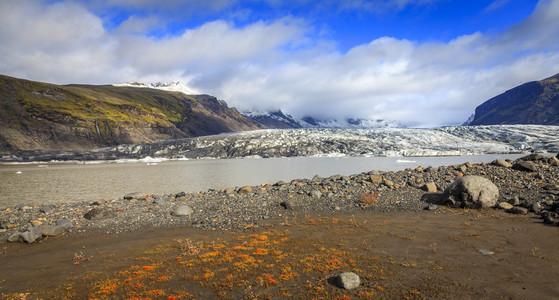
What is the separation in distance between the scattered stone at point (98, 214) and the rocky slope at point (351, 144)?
81631 mm

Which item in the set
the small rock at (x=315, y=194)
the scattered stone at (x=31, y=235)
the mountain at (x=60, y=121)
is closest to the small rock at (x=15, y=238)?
the scattered stone at (x=31, y=235)

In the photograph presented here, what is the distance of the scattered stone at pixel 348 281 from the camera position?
21.9 feet

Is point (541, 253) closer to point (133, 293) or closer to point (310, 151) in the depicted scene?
point (133, 293)

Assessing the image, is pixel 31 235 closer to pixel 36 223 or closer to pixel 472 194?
pixel 36 223

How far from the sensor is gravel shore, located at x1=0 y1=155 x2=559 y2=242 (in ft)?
44.8

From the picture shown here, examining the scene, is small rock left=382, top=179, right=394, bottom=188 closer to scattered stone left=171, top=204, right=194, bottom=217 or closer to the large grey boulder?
the large grey boulder

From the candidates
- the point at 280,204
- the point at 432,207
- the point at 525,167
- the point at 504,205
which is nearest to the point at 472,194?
the point at 504,205

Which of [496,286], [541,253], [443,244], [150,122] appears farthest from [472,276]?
[150,122]

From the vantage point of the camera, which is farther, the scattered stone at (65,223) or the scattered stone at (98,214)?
the scattered stone at (98,214)

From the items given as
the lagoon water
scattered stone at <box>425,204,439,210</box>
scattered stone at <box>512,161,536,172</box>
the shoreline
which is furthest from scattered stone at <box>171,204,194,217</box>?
scattered stone at <box>512,161,536,172</box>

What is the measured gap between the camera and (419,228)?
11594 mm

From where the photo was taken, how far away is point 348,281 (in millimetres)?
6711

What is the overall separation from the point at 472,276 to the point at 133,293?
8.42 meters

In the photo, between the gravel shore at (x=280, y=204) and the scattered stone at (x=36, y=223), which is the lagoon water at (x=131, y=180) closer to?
the gravel shore at (x=280, y=204)
